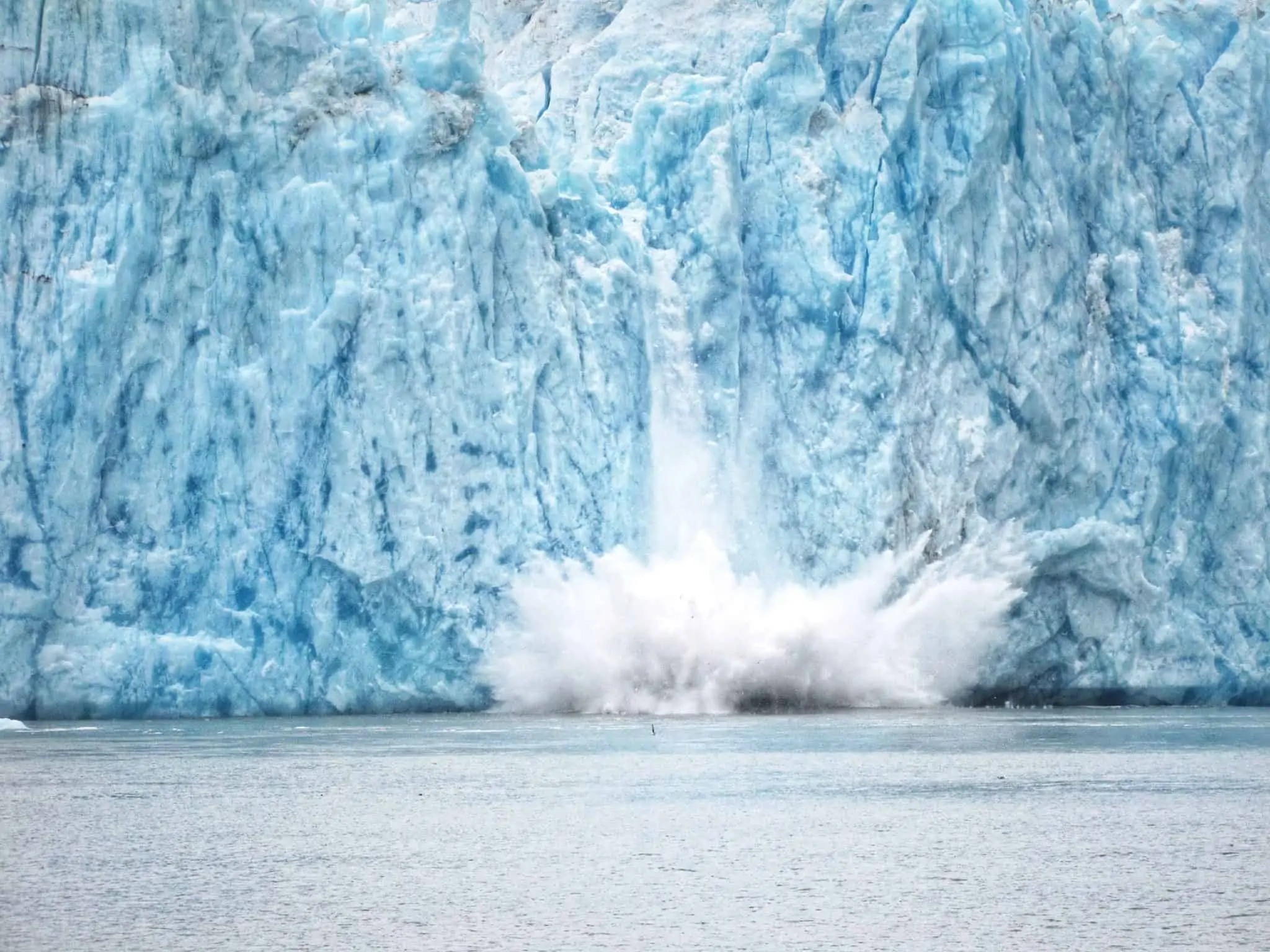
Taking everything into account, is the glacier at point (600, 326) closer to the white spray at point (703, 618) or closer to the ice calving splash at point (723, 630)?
the white spray at point (703, 618)

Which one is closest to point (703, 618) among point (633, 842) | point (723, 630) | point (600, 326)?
point (723, 630)

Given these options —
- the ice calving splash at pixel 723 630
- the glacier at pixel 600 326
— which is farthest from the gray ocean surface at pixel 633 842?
the ice calving splash at pixel 723 630

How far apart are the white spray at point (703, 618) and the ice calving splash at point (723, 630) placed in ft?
0.07

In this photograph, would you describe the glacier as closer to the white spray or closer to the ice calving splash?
the white spray

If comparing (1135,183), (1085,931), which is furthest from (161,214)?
(1085,931)

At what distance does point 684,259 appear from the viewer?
29.3 metres

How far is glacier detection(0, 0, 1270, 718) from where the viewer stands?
2609cm

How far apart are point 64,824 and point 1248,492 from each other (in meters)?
18.3

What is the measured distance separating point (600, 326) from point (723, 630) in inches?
165

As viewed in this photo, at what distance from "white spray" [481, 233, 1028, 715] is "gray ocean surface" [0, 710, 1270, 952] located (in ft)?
9.48

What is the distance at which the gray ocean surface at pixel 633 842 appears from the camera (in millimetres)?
12164

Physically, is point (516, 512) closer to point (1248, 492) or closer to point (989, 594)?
point (989, 594)

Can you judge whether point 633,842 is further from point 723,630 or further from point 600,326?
point 600,326

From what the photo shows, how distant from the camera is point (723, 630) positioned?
27703 mm
